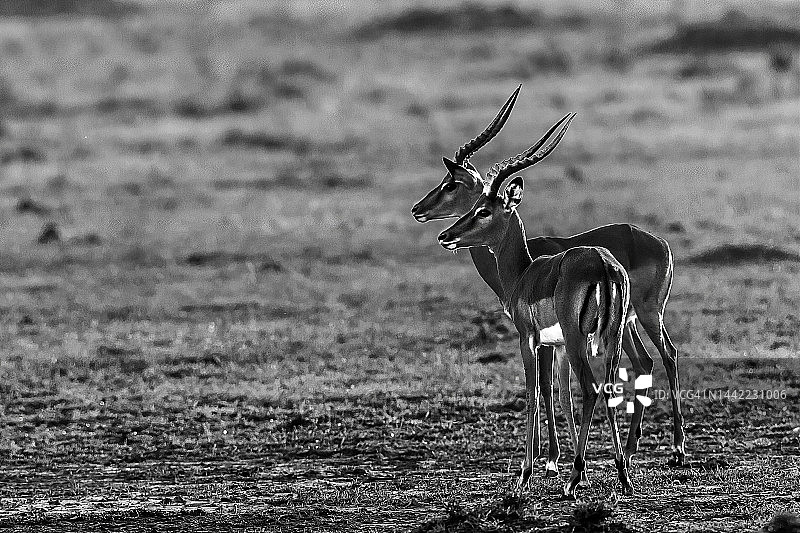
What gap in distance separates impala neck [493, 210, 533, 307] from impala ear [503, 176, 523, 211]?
116 millimetres

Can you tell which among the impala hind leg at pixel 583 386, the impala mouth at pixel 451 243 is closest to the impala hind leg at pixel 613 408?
the impala hind leg at pixel 583 386

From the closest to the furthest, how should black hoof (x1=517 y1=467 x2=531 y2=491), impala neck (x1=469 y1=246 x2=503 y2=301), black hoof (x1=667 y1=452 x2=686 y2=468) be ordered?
black hoof (x1=517 y1=467 x2=531 y2=491) → black hoof (x1=667 y1=452 x2=686 y2=468) → impala neck (x1=469 y1=246 x2=503 y2=301)

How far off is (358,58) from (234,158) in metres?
16.7

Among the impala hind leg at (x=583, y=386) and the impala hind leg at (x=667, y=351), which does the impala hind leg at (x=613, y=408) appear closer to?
the impala hind leg at (x=583, y=386)

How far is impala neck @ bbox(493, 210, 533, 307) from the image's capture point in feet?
31.2

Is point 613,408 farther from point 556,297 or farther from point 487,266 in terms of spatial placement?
point 487,266

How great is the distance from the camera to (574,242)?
10.8m

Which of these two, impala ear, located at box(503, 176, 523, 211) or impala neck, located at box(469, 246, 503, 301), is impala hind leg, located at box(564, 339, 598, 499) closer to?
impala ear, located at box(503, 176, 523, 211)

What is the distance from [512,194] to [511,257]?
0.39m

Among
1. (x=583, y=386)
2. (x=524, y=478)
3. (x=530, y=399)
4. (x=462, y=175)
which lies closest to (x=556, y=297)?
(x=583, y=386)

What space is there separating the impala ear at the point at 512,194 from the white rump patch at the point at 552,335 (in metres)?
1.03

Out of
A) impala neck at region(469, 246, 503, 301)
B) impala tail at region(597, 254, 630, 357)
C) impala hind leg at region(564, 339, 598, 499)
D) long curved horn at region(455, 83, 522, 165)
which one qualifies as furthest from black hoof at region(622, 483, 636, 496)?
long curved horn at region(455, 83, 522, 165)

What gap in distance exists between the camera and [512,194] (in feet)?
31.1

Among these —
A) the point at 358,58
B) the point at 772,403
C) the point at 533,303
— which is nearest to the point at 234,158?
the point at 358,58
